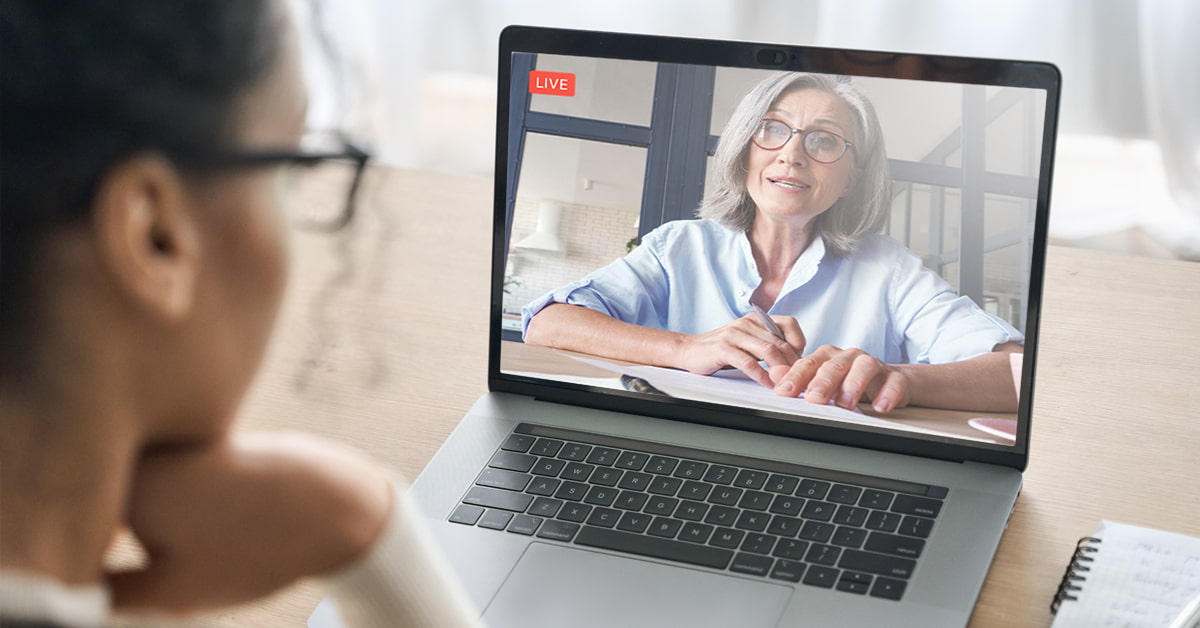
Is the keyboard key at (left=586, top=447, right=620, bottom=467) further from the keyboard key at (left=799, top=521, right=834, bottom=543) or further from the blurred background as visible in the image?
the blurred background

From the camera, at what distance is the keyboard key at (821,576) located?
63 cm

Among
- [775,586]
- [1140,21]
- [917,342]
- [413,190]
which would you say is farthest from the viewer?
[1140,21]

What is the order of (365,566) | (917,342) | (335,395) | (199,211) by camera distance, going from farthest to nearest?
1. (335,395)
2. (917,342)
3. (365,566)
4. (199,211)

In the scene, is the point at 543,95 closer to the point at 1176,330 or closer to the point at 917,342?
the point at 917,342

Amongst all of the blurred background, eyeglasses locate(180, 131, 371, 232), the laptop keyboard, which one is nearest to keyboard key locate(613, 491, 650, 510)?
the laptop keyboard

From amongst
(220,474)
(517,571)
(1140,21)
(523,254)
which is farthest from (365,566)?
(1140,21)

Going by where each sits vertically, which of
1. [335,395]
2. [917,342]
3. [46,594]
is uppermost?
[46,594]

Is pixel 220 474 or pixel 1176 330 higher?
pixel 220 474

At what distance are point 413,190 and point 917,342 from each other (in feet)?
2.31

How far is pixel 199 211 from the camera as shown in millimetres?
268

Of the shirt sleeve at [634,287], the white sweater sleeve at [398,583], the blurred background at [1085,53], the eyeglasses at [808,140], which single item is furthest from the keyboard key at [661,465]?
the blurred background at [1085,53]

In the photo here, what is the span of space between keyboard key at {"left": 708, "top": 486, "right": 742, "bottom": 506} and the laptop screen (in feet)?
0.27

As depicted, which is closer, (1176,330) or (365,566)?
(365,566)

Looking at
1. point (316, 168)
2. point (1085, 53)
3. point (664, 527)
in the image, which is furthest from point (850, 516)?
point (1085, 53)
